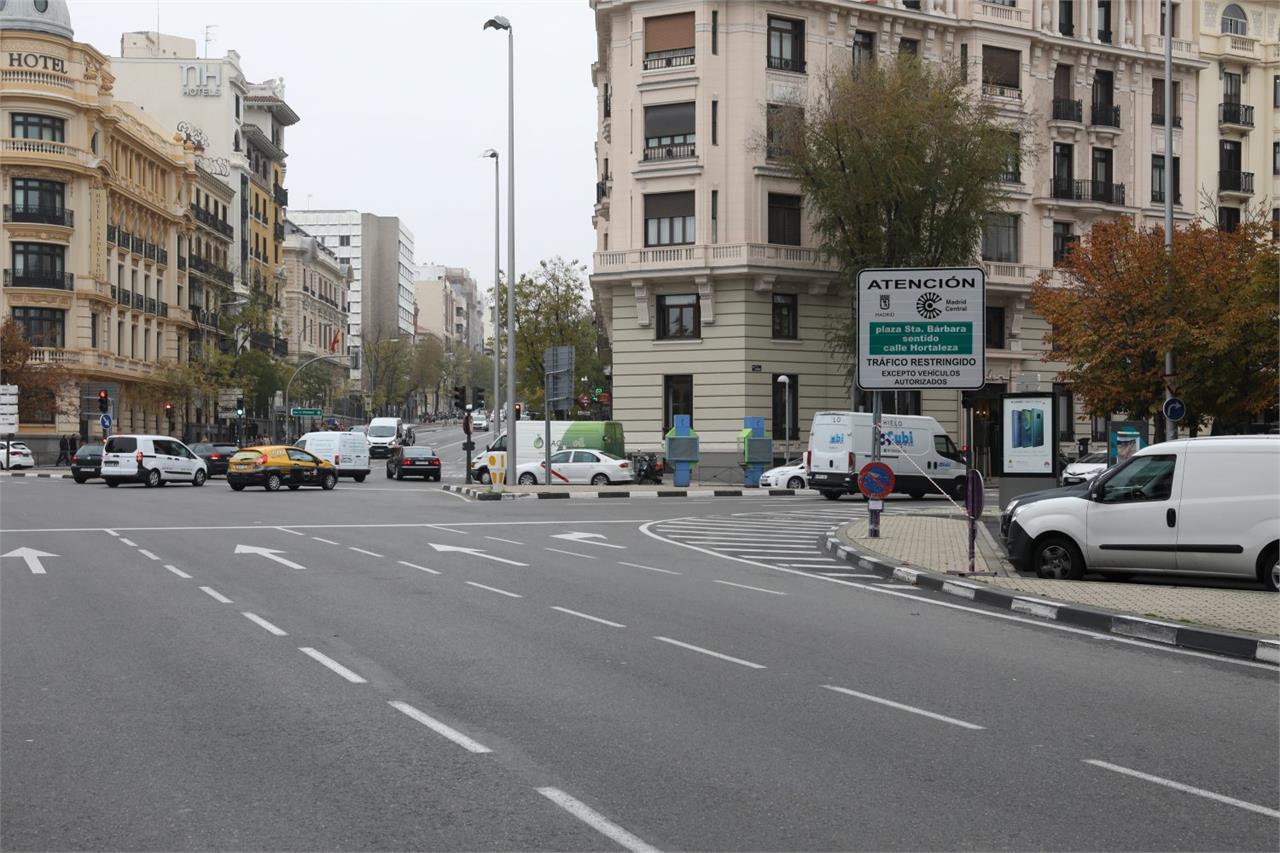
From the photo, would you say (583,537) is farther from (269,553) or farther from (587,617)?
(587,617)

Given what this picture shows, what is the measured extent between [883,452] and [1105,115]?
24.2 m

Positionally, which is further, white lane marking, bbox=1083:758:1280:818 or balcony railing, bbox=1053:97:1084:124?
balcony railing, bbox=1053:97:1084:124

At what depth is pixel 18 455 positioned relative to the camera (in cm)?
5950

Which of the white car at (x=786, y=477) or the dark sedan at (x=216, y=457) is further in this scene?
the dark sedan at (x=216, y=457)

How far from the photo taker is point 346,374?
131 metres

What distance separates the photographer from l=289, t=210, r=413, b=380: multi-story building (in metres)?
179

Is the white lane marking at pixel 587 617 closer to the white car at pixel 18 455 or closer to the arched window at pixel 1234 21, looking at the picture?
the white car at pixel 18 455

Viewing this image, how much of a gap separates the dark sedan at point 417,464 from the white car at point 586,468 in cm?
950

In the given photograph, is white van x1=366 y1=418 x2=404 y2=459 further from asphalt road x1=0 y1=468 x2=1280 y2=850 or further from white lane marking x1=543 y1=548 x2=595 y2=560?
asphalt road x1=0 y1=468 x2=1280 y2=850

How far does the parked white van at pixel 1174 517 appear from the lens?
14.7m

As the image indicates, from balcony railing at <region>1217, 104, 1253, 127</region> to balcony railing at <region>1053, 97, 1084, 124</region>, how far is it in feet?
33.9

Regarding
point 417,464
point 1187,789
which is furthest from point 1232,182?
point 1187,789

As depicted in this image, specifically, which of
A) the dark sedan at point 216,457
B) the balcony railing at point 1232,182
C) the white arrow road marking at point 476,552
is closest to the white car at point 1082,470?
the white arrow road marking at point 476,552

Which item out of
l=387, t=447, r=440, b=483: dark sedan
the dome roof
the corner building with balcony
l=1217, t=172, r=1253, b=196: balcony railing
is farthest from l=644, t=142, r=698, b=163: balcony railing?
the dome roof
